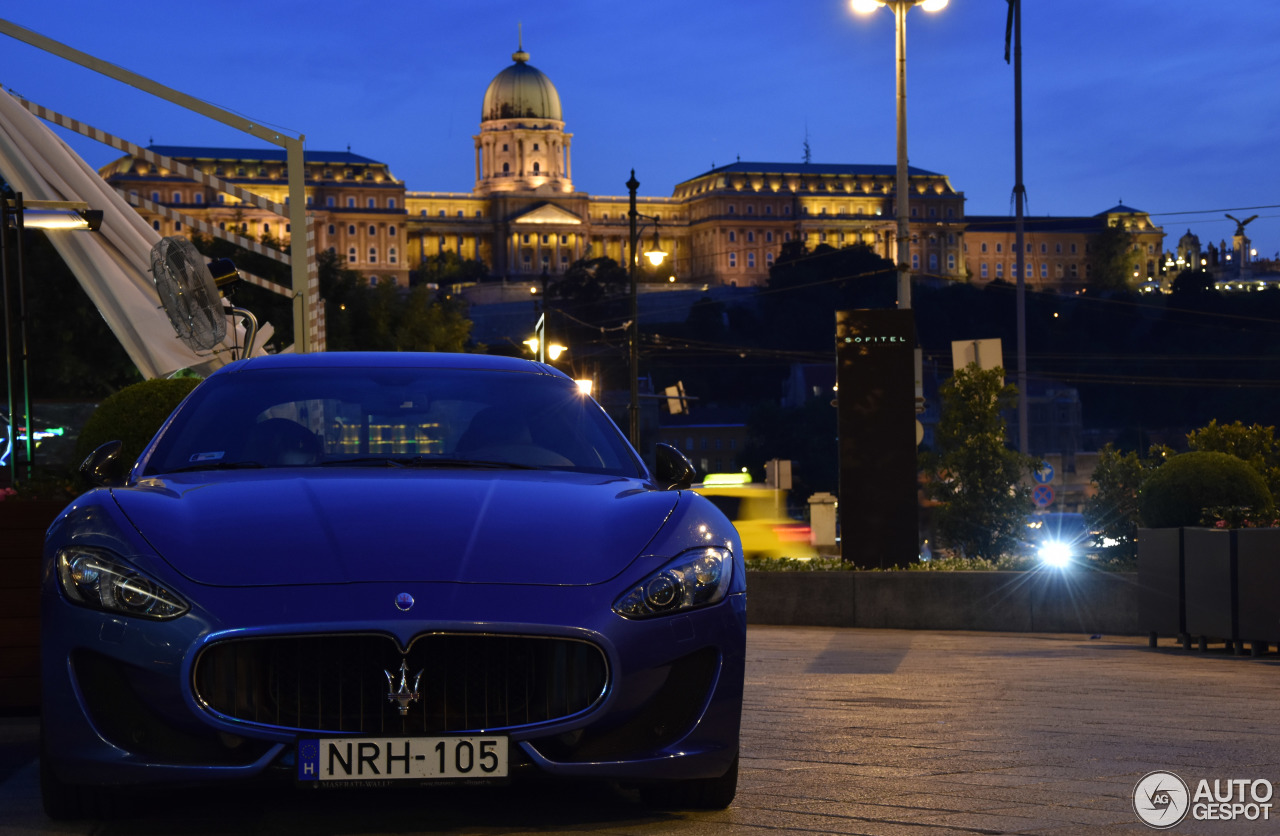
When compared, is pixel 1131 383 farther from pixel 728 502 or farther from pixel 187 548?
pixel 187 548

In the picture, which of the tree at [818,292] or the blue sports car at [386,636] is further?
the tree at [818,292]

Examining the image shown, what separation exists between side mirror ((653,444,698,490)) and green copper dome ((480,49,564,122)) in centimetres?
18791

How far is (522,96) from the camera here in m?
190

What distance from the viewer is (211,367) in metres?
17.1

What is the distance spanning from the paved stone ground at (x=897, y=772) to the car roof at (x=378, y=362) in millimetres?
1432

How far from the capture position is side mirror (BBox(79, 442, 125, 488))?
513 cm

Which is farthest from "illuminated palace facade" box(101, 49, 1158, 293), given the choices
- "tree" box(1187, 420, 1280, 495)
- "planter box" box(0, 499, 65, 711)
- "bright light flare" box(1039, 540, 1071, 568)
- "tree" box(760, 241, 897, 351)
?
"planter box" box(0, 499, 65, 711)

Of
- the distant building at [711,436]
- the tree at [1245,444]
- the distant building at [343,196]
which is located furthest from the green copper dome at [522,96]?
the tree at [1245,444]

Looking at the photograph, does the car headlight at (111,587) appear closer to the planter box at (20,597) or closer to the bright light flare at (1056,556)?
the planter box at (20,597)

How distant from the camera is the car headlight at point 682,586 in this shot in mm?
4410

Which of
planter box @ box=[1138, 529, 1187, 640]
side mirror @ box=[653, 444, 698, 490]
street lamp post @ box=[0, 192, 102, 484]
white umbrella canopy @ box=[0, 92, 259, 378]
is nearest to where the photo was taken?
side mirror @ box=[653, 444, 698, 490]

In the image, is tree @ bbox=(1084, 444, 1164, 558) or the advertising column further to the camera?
tree @ bbox=(1084, 444, 1164, 558)

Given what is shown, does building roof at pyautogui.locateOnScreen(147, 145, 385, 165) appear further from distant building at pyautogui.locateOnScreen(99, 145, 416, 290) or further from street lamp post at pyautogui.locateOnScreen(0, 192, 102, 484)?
street lamp post at pyautogui.locateOnScreen(0, 192, 102, 484)

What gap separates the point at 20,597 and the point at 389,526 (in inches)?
108
